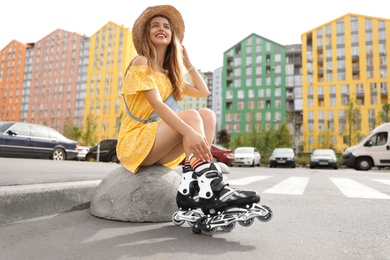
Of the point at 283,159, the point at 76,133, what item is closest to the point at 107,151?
the point at 283,159

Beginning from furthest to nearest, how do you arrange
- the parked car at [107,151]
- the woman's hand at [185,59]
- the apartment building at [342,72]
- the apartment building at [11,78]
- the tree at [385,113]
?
1. the apartment building at [11,78]
2. the apartment building at [342,72]
3. the tree at [385,113]
4. the parked car at [107,151]
5. the woman's hand at [185,59]

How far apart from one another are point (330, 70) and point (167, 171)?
205 ft

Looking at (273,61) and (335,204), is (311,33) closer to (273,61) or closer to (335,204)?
(273,61)

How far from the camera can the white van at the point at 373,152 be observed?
1490cm

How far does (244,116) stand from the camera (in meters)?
67.1

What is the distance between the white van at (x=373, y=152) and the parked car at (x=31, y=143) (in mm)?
13624

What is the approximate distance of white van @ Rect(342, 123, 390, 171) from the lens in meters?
14.9

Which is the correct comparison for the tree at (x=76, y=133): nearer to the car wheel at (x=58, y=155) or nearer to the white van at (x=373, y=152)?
the car wheel at (x=58, y=155)

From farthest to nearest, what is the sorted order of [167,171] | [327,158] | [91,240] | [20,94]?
[20,94] < [327,158] < [167,171] < [91,240]

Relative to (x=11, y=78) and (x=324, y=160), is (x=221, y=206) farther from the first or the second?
(x=11, y=78)

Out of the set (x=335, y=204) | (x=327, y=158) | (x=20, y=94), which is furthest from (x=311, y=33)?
(x=20, y=94)

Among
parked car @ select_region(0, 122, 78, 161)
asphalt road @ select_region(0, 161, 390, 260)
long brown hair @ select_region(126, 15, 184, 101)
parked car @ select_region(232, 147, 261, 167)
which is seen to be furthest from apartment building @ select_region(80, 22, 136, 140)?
asphalt road @ select_region(0, 161, 390, 260)

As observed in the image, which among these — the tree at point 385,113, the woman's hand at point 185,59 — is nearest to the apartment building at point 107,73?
the tree at point 385,113

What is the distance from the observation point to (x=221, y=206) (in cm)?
195
